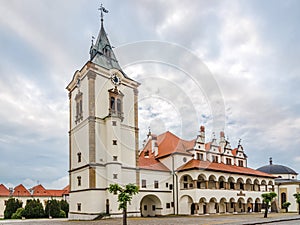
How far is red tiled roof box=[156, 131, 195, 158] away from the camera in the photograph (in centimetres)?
4603

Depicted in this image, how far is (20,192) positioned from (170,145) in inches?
1655

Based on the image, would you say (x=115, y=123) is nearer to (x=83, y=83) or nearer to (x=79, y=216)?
(x=83, y=83)

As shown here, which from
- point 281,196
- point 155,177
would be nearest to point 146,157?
point 155,177

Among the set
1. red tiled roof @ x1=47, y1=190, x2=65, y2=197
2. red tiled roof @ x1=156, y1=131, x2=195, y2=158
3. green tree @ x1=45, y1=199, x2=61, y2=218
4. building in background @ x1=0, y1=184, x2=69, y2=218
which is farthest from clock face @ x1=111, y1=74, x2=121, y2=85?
red tiled roof @ x1=47, y1=190, x2=65, y2=197

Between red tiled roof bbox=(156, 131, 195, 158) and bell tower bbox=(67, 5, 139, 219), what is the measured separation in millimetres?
6733

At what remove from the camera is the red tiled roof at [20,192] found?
72625mm

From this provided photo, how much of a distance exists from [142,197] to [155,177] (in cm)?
351

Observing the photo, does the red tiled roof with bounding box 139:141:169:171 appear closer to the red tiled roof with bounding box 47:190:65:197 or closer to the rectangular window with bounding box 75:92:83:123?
the rectangular window with bounding box 75:92:83:123

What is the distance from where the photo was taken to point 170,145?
46.9 metres

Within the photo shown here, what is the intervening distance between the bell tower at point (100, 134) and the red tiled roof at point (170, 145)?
6733 mm

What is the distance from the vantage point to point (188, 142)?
48844mm

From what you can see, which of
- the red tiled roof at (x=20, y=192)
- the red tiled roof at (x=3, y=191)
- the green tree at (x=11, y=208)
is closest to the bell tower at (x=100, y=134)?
the green tree at (x=11, y=208)

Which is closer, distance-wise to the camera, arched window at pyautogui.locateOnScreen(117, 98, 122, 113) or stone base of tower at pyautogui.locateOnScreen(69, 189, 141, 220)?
stone base of tower at pyautogui.locateOnScreen(69, 189, 141, 220)

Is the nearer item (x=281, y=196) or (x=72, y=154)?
(x=72, y=154)
